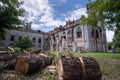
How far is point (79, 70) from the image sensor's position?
11.9 ft

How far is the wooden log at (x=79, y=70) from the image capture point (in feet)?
11.6

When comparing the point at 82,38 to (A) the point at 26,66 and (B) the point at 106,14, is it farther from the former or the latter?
(A) the point at 26,66

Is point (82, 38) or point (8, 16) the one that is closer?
point (8, 16)

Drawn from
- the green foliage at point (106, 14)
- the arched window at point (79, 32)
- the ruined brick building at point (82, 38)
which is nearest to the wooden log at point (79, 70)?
the green foliage at point (106, 14)

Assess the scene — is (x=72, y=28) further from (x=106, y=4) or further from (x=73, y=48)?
(x=106, y=4)

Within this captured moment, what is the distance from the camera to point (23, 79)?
4.77 meters

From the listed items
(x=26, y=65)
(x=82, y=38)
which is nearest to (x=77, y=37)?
(x=82, y=38)

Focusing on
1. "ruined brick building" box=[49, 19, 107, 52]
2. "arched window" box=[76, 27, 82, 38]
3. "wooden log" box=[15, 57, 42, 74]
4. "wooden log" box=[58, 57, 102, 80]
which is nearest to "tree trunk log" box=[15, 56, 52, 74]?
"wooden log" box=[15, 57, 42, 74]

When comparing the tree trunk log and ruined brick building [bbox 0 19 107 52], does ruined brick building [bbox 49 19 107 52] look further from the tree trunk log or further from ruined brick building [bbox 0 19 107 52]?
the tree trunk log

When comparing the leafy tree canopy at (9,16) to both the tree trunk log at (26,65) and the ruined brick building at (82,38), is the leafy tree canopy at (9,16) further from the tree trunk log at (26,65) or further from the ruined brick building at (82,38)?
the ruined brick building at (82,38)

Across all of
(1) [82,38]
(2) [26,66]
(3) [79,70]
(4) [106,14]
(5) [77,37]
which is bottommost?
(2) [26,66]

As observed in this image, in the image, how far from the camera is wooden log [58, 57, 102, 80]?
140 inches

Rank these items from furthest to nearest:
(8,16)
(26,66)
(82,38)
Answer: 1. (82,38)
2. (8,16)
3. (26,66)

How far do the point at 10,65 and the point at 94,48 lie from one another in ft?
71.5
